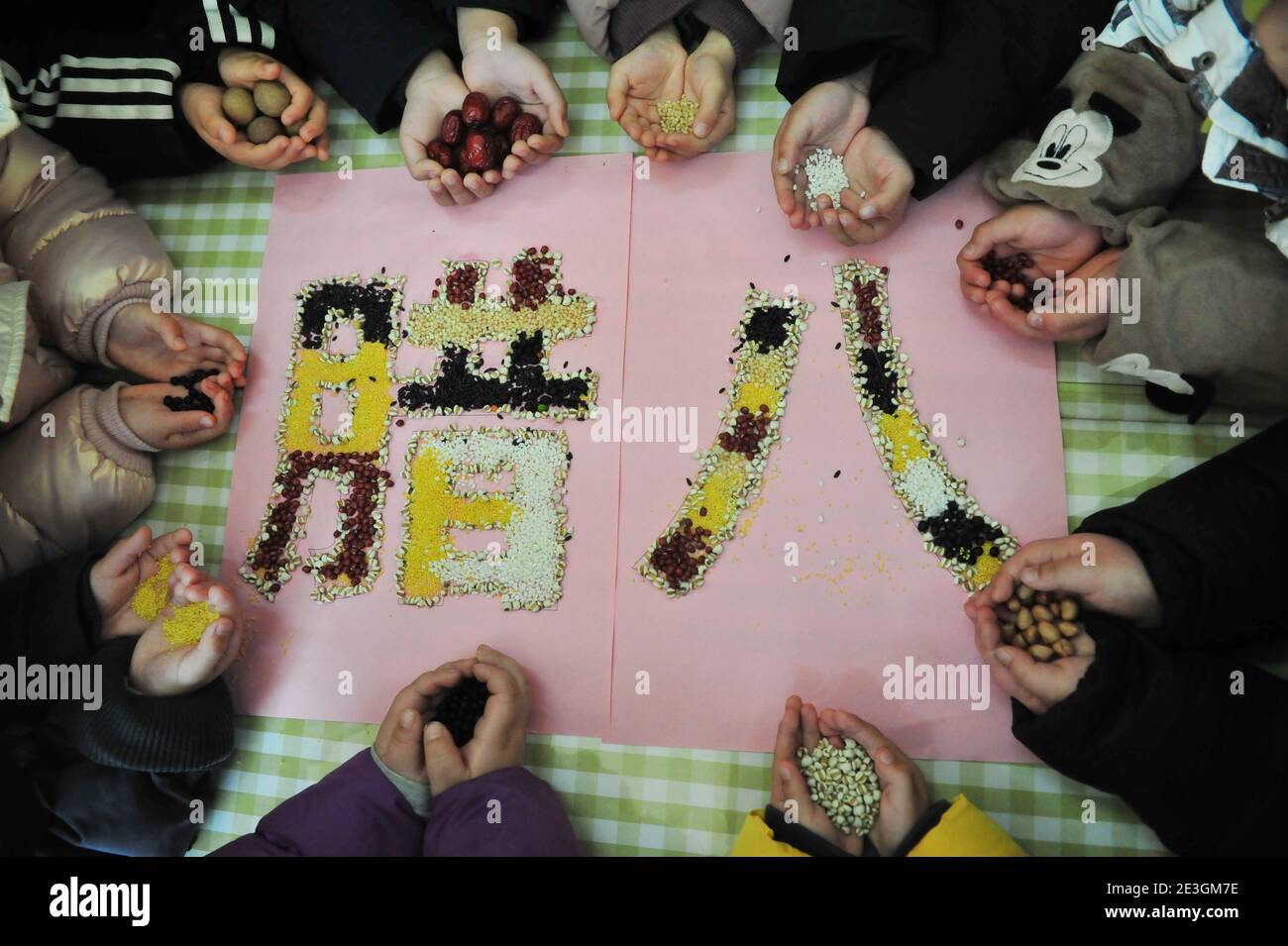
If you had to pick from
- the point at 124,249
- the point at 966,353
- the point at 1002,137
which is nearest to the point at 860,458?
the point at 966,353

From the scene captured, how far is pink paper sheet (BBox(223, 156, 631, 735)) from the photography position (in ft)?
3.66

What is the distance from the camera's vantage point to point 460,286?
124cm

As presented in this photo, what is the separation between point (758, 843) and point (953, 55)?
93 cm

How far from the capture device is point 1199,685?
0.91 m

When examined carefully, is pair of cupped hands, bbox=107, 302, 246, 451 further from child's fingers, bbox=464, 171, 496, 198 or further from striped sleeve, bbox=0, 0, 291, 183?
child's fingers, bbox=464, 171, 496, 198

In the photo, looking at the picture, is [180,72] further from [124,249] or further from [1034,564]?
[1034,564]

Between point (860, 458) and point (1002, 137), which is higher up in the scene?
point (1002, 137)

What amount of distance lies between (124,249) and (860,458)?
3.29 ft

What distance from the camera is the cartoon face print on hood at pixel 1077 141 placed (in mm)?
1026

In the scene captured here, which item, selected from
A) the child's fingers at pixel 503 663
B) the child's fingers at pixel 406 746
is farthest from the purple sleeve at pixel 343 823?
the child's fingers at pixel 503 663

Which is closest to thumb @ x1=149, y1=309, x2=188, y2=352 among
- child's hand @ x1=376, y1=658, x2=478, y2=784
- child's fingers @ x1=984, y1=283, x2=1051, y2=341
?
child's hand @ x1=376, y1=658, x2=478, y2=784

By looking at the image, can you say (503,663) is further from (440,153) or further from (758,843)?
(440,153)

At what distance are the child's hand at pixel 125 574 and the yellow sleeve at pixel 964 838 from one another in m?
0.92

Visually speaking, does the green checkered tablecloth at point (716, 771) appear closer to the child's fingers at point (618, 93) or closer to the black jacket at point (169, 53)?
the child's fingers at point (618, 93)
